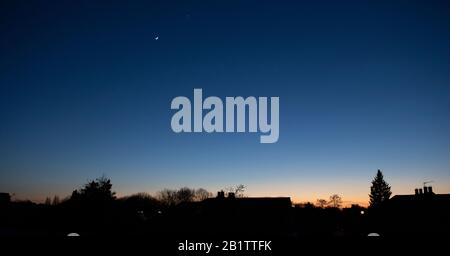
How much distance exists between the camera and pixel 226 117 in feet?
50.8

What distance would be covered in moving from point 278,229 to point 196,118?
93.1ft

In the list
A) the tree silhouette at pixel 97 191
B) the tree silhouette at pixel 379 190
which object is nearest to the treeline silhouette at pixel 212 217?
the tree silhouette at pixel 97 191

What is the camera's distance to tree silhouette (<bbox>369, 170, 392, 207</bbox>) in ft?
285

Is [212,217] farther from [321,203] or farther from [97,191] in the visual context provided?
[321,203]

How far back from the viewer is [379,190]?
3433 inches

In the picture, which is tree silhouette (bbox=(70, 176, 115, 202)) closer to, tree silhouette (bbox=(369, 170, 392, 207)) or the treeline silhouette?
the treeline silhouette

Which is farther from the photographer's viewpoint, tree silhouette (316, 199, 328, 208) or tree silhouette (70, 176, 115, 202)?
tree silhouette (316, 199, 328, 208)

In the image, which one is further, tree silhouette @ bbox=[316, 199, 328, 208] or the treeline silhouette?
tree silhouette @ bbox=[316, 199, 328, 208]

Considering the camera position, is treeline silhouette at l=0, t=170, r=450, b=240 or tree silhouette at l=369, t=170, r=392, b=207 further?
tree silhouette at l=369, t=170, r=392, b=207

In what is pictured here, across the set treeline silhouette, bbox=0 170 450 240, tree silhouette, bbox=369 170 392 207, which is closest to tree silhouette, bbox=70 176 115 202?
treeline silhouette, bbox=0 170 450 240

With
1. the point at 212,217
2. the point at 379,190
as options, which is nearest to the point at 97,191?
the point at 212,217

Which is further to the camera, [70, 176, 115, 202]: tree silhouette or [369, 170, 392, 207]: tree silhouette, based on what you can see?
[369, 170, 392, 207]: tree silhouette
